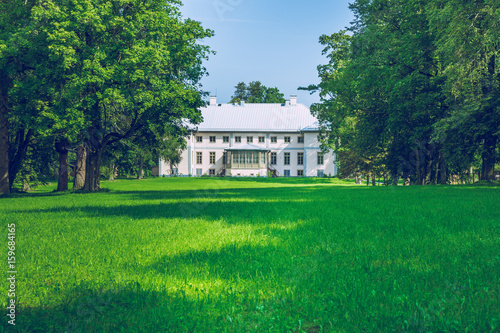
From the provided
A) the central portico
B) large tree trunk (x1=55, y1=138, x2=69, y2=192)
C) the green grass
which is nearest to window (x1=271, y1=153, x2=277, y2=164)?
the central portico

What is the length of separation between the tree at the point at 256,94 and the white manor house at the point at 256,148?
13453mm

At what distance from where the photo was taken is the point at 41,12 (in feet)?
63.5

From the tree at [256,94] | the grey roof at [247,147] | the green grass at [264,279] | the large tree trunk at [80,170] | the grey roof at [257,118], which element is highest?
the tree at [256,94]

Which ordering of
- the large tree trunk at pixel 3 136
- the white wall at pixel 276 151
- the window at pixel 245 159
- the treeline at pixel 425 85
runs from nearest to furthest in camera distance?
the treeline at pixel 425 85
the large tree trunk at pixel 3 136
the window at pixel 245 159
the white wall at pixel 276 151

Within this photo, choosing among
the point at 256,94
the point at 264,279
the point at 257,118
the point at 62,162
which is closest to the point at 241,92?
the point at 256,94

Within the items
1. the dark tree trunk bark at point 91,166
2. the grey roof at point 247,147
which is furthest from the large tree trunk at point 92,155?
the grey roof at point 247,147

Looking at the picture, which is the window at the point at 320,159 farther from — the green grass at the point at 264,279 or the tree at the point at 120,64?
the green grass at the point at 264,279

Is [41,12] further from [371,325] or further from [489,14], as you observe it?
Result: [371,325]

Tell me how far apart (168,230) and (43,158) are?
24370mm

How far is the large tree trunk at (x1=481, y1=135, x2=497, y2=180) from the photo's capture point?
2098 cm

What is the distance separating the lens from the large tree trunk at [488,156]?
68.8ft

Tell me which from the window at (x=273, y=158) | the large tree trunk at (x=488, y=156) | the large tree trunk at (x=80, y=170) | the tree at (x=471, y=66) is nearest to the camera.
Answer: the tree at (x=471, y=66)

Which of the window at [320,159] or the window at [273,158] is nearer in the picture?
the window at [320,159]

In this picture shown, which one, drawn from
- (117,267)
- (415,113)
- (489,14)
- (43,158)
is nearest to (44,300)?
(117,267)
